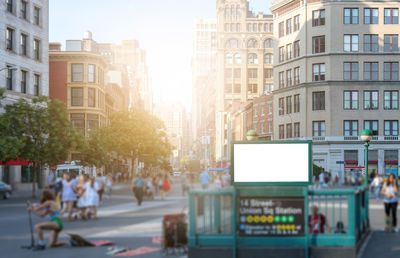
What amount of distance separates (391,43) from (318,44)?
1165cm

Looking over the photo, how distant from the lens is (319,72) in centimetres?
9038

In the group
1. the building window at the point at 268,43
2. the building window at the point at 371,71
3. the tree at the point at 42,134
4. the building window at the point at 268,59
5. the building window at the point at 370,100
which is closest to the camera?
the tree at the point at 42,134

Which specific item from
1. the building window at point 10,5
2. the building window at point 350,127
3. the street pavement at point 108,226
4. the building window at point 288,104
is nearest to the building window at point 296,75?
the building window at point 288,104

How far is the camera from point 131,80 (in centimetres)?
1004

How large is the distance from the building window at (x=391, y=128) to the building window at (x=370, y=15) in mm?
16309

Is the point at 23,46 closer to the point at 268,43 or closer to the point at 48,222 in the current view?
the point at 48,222

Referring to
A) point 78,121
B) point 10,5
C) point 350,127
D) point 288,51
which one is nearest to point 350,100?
point 350,127

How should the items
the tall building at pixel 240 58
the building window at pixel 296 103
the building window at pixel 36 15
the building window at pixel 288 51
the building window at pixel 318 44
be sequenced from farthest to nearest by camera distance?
the tall building at pixel 240 58 < the building window at pixel 288 51 < the building window at pixel 296 103 < the building window at pixel 318 44 < the building window at pixel 36 15

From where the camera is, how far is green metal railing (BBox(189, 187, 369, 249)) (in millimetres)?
11820

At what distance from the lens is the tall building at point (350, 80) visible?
8669 cm

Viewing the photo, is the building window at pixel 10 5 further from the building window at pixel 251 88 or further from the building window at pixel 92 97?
the building window at pixel 251 88

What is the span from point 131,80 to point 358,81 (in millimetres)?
81547

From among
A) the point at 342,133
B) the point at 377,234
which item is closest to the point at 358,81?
the point at 342,133

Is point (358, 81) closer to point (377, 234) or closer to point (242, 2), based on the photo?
point (377, 234)
